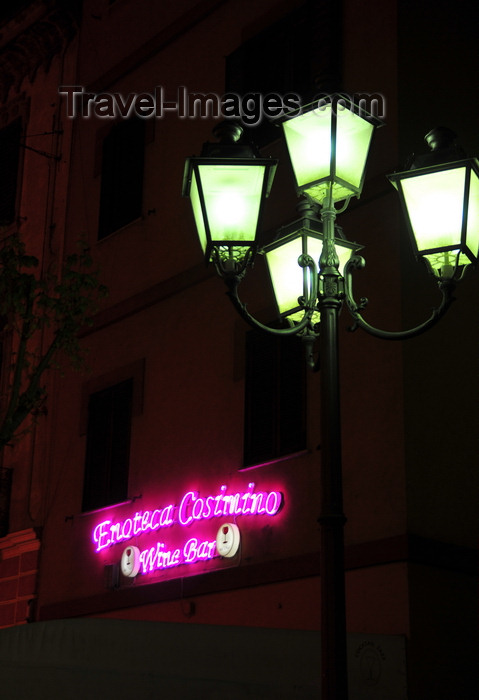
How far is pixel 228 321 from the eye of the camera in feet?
40.1

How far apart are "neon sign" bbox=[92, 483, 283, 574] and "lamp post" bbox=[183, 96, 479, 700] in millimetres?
4205

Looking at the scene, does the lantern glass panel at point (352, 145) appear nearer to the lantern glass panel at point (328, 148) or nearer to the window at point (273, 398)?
the lantern glass panel at point (328, 148)

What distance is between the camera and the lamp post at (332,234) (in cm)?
608

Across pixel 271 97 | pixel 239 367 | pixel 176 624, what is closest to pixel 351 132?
pixel 176 624

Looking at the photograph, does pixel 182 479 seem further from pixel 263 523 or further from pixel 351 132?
pixel 351 132

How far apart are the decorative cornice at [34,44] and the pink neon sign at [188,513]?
8.28 metres

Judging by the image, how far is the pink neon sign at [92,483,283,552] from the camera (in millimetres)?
10922

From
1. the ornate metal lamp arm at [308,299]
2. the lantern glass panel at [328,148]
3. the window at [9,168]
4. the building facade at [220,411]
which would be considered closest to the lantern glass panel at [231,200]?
the ornate metal lamp arm at [308,299]

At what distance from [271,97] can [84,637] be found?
699cm

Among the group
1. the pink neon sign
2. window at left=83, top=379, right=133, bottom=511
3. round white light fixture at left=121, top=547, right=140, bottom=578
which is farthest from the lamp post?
window at left=83, top=379, right=133, bottom=511

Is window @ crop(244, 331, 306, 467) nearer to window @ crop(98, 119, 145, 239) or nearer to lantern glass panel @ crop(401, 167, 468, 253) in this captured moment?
window @ crop(98, 119, 145, 239)

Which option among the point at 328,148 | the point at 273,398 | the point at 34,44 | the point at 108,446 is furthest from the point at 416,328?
the point at 34,44

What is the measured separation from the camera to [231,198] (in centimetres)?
662

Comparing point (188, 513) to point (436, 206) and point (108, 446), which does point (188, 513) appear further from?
point (436, 206)
